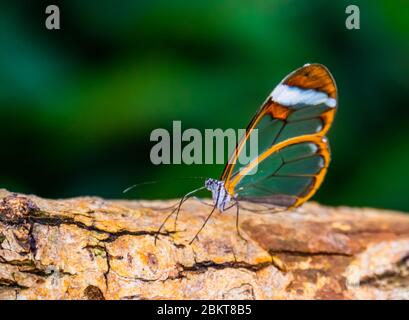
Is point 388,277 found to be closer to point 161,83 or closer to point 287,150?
point 287,150

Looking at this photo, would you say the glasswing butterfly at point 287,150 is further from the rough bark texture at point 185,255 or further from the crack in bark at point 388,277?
the crack in bark at point 388,277

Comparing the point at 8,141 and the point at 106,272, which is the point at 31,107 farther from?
the point at 106,272

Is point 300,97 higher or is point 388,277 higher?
point 300,97

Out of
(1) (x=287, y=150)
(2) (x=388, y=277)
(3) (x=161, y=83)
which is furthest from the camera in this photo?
(3) (x=161, y=83)

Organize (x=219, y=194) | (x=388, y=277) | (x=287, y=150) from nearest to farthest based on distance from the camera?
1. (x=388, y=277)
2. (x=219, y=194)
3. (x=287, y=150)

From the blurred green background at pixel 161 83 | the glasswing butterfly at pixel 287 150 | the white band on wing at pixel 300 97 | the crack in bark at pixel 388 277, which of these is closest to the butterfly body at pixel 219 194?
the glasswing butterfly at pixel 287 150

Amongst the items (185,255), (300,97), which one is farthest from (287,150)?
(185,255)

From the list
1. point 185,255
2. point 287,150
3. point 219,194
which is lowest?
point 185,255
